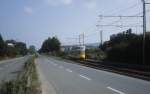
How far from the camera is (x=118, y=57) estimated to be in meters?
55.6

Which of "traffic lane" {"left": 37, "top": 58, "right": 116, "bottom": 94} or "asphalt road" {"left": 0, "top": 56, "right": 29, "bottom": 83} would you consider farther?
"asphalt road" {"left": 0, "top": 56, "right": 29, "bottom": 83}

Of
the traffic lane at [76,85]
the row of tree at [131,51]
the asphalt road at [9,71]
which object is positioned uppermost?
the row of tree at [131,51]

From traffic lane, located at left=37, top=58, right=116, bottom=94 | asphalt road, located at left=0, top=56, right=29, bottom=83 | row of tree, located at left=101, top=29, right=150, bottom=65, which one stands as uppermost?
row of tree, located at left=101, top=29, right=150, bottom=65

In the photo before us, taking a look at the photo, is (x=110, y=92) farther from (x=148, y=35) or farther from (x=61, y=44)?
(x=61, y=44)

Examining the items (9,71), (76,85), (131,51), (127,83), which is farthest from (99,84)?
(131,51)

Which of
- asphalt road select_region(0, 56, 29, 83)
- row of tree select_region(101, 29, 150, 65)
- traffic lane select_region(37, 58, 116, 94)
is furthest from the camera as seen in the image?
row of tree select_region(101, 29, 150, 65)

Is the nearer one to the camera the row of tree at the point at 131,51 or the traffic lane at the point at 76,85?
the traffic lane at the point at 76,85

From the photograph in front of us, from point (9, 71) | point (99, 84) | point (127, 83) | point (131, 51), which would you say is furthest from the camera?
point (131, 51)

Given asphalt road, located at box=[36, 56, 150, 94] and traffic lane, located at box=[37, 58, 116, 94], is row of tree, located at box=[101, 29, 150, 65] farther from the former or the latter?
traffic lane, located at box=[37, 58, 116, 94]

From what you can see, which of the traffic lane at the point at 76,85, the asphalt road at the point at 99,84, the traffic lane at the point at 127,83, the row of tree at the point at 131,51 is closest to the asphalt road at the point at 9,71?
the traffic lane at the point at 76,85

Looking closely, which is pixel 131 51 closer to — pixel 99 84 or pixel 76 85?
pixel 99 84

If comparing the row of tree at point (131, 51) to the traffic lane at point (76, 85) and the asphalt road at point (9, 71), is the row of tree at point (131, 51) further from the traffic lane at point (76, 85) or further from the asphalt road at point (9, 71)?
the traffic lane at point (76, 85)

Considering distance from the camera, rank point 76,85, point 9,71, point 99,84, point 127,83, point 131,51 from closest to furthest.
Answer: point 76,85
point 99,84
point 127,83
point 9,71
point 131,51

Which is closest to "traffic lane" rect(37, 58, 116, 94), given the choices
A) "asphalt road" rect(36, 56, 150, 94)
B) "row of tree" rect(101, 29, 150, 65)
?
"asphalt road" rect(36, 56, 150, 94)
